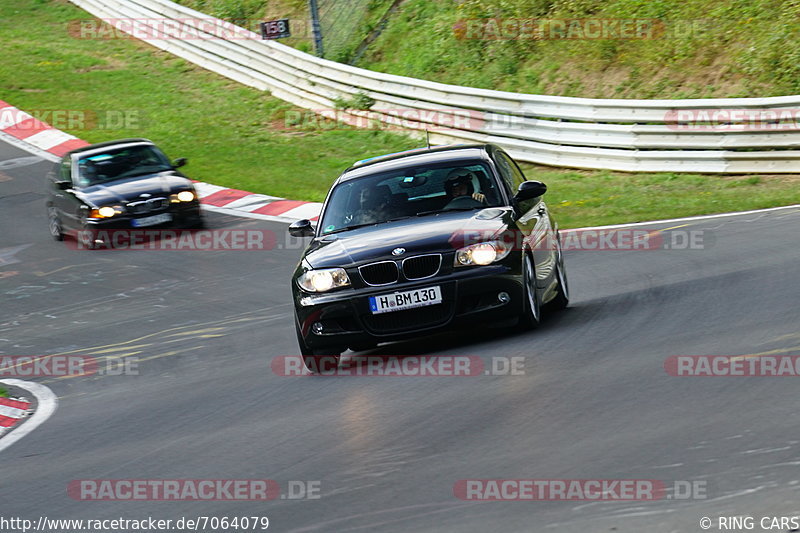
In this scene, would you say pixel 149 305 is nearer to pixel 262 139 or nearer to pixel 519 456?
pixel 519 456

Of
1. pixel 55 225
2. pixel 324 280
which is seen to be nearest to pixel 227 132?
pixel 55 225

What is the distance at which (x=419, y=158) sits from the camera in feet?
33.4

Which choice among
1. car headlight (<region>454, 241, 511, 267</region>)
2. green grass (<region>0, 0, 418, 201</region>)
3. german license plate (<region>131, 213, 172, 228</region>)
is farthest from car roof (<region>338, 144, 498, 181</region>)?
green grass (<region>0, 0, 418, 201</region>)

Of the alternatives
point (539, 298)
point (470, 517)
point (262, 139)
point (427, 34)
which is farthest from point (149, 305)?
point (427, 34)

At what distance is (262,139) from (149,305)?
12.1m

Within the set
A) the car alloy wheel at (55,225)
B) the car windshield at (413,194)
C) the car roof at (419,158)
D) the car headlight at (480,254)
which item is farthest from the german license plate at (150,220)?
the car headlight at (480,254)

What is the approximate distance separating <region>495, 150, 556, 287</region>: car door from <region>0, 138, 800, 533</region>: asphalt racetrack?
1.64 ft

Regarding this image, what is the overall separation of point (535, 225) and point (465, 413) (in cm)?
297

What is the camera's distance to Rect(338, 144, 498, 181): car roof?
33.0ft

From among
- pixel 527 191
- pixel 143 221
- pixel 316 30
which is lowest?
pixel 143 221

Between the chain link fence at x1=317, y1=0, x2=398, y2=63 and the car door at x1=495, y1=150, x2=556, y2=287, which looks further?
the chain link fence at x1=317, y1=0, x2=398, y2=63

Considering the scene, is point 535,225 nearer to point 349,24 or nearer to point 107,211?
point 107,211

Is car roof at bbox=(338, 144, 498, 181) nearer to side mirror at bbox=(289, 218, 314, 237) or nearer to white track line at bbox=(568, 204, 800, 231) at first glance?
side mirror at bbox=(289, 218, 314, 237)

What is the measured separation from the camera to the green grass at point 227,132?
16906 mm
